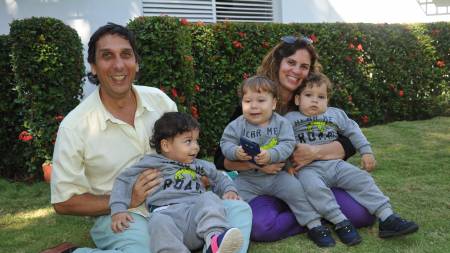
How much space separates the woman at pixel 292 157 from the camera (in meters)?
3.36

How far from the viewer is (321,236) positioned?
126 inches

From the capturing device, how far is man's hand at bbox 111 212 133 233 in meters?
2.81

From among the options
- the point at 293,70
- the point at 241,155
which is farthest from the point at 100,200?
the point at 293,70

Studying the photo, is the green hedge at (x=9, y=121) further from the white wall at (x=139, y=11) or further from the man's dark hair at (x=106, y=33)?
the man's dark hair at (x=106, y=33)

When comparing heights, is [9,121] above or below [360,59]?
below

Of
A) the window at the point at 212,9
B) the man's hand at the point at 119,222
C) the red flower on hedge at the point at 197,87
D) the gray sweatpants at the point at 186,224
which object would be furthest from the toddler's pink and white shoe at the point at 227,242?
the window at the point at 212,9

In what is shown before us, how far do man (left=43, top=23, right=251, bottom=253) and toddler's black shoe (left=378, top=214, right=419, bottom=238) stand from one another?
3.09ft

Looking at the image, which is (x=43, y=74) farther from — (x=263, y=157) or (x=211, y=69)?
(x=263, y=157)

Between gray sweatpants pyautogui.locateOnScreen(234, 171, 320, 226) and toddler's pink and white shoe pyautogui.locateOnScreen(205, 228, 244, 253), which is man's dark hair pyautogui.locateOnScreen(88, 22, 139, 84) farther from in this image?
toddler's pink and white shoe pyautogui.locateOnScreen(205, 228, 244, 253)

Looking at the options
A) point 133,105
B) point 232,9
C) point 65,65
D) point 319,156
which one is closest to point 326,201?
point 319,156

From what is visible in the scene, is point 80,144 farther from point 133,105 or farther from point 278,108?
point 278,108

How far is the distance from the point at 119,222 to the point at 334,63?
5.55m

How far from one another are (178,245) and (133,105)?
1.03 metres

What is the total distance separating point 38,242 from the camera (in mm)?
3613
